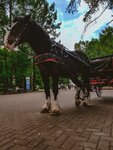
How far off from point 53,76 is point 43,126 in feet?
6.28

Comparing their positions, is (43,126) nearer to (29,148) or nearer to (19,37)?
(29,148)

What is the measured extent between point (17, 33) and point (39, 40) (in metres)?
0.62

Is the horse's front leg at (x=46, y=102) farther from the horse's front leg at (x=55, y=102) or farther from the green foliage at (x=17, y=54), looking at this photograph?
the green foliage at (x=17, y=54)

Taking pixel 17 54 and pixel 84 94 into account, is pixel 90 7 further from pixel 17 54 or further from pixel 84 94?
pixel 17 54

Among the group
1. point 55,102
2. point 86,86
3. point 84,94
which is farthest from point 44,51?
point 86,86

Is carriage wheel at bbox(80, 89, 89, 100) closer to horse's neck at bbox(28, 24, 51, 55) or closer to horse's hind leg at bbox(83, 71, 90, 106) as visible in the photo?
horse's hind leg at bbox(83, 71, 90, 106)

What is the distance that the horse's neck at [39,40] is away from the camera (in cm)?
585

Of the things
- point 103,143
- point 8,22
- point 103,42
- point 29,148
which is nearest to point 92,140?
point 103,143

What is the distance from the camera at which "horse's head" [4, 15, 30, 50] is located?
5523mm

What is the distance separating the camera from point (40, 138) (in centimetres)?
326

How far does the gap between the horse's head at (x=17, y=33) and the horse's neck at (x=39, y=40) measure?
0.21 m

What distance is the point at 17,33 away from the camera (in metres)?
5.59

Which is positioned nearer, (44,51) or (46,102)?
(44,51)

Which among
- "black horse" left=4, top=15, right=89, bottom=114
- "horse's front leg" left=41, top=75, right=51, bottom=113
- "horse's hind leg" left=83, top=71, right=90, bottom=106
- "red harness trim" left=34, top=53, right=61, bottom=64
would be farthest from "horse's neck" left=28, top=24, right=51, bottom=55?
"horse's hind leg" left=83, top=71, right=90, bottom=106
